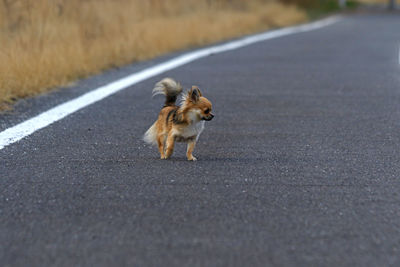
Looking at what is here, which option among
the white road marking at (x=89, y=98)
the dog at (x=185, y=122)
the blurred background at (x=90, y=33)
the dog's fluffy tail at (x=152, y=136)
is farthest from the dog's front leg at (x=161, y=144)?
the blurred background at (x=90, y=33)

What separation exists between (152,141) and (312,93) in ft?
14.2

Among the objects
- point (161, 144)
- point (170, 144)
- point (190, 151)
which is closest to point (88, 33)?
point (161, 144)

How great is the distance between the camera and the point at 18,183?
5754mm

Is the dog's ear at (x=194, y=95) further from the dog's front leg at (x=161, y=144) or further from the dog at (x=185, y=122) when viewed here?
the dog's front leg at (x=161, y=144)

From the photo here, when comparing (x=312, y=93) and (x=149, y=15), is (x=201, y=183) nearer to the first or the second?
(x=312, y=93)

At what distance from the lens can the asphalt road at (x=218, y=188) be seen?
14.2 feet

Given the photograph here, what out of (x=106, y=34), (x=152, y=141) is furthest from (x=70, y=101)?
(x=106, y=34)

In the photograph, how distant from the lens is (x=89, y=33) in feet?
54.5

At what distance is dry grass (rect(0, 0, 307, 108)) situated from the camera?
11.1 metres

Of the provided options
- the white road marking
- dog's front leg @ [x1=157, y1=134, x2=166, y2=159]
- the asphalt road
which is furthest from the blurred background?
dog's front leg @ [x1=157, y1=134, x2=166, y2=159]

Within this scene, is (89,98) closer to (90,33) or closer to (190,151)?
(190,151)

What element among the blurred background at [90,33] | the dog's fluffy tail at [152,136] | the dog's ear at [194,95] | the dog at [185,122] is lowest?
the blurred background at [90,33]

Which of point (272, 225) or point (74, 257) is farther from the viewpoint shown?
point (272, 225)

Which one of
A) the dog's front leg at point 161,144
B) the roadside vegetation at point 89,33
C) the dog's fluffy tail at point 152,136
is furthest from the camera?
the roadside vegetation at point 89,33
